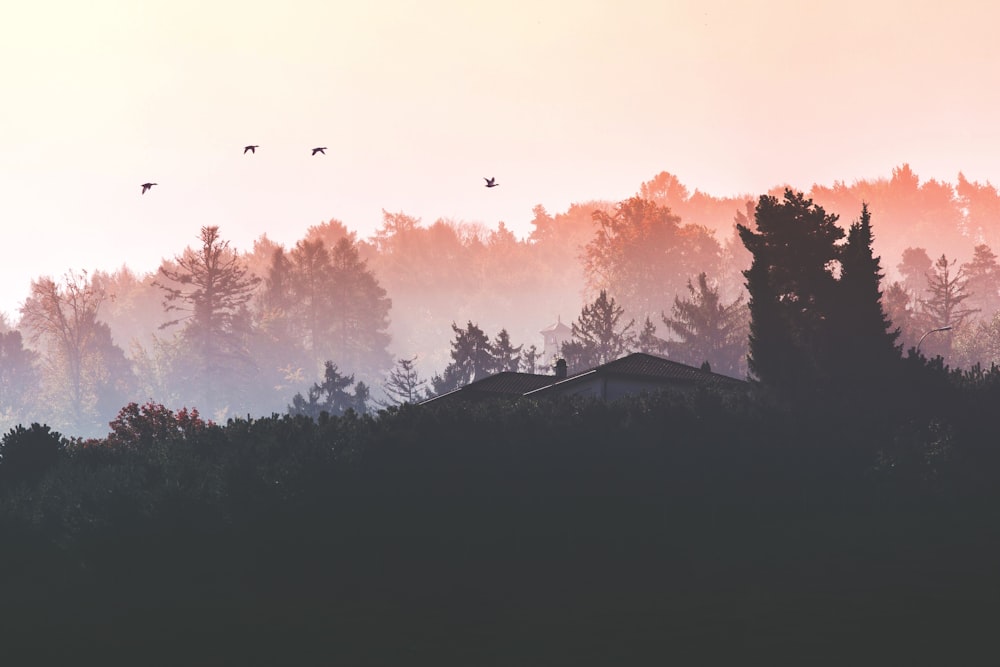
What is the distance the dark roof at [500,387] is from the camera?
61656 millimetres

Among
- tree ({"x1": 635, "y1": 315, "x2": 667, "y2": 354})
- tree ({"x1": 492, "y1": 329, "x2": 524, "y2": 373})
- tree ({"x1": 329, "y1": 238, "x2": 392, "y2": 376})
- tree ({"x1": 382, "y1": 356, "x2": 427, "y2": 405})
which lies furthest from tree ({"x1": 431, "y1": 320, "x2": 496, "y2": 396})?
tree ({"x1": 329, "y1": 238, "x2": 392, "y2": 376})

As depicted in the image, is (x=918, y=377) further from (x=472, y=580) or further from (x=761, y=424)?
(x=472, y=580)

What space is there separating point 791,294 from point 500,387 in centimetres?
1447

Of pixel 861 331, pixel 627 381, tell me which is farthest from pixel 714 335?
pixel 861 331

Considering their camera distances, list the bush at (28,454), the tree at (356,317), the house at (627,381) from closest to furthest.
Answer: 1. the bush at (28,454)
2. the house at (627,381)
3. the tree at (356,317)

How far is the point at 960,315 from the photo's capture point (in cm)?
11556

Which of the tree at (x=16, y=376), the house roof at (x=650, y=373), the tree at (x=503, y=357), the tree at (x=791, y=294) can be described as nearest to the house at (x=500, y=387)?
the house roof at (x=650, y=373)

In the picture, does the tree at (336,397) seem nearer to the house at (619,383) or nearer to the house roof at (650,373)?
the house at (619,383)

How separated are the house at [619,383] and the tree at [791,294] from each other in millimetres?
3528

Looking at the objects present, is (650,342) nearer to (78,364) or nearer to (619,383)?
(619,383)

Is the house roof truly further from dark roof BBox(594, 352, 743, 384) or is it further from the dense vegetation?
the dense vegetation

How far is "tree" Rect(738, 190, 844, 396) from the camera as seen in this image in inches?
2121

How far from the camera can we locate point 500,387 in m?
62.7

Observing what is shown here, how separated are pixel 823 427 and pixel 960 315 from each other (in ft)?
228
